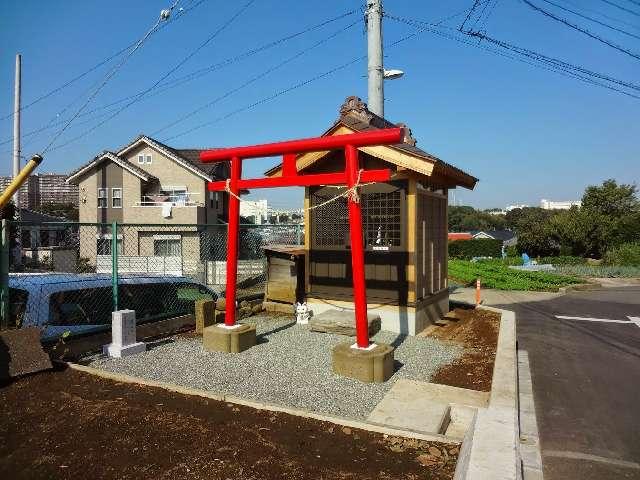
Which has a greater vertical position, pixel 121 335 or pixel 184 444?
pixel 121 335

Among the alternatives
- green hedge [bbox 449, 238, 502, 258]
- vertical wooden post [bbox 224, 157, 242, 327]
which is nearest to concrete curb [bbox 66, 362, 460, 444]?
vertical wooden post [bbox 224, 157, 242, 327]

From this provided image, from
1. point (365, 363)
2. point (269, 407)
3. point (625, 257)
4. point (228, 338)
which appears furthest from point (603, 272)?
point (269, 407)

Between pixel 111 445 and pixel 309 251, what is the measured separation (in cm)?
596

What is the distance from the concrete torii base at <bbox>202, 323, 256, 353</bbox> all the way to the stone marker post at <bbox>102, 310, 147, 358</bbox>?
1132 mm

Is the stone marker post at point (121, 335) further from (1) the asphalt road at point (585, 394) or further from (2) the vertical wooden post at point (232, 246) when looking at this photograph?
(1) the asphalt road at point (585, 394)

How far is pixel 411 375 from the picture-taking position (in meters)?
5.82

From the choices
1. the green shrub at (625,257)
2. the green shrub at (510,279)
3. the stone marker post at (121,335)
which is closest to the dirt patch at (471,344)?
the stone marker post at (121,335)

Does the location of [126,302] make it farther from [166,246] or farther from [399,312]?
[166,246]

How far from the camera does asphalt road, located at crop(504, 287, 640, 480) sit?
4133mm

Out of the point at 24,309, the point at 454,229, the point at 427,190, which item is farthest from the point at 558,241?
the point at 454,229

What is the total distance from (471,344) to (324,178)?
409cm

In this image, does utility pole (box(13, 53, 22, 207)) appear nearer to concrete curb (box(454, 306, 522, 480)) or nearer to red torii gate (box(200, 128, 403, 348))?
red torii gate (box(200, 128, 403, 348))

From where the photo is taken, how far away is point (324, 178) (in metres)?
6.25

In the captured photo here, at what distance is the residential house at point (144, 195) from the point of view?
2581cm
